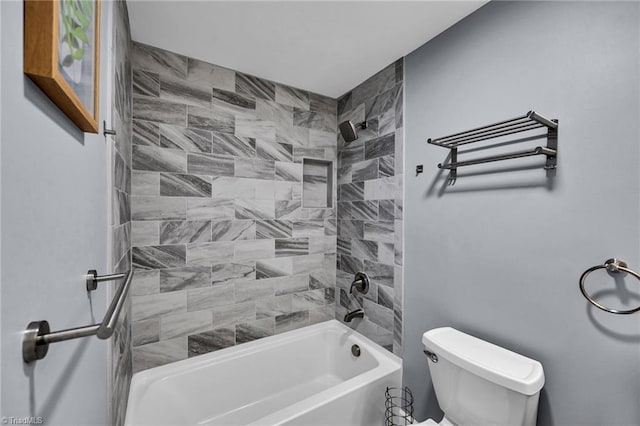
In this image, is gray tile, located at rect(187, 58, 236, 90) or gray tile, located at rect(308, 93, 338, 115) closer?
gray tile, located at rect(187, 58, 236, 90)

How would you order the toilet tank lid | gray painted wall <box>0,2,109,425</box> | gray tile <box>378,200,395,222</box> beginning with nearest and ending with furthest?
1. gray painted wall <box>0,2,109,425</box>
2. the toilet tank lid
3. gray tile <box>378,200,395,222</box>

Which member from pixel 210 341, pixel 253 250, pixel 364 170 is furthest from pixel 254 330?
pixel 364 170

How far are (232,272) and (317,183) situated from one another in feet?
3.47

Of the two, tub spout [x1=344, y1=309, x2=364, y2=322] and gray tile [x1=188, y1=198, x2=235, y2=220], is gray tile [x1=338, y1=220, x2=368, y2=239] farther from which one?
gray tile [x1=188, y1=198, x2=235, y2=220]

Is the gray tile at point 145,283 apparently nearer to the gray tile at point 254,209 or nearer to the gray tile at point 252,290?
the gray tile at point 252,290

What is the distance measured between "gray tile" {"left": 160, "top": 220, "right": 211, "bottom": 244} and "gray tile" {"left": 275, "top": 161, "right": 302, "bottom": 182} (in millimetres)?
663

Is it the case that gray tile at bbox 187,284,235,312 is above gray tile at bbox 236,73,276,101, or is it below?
below

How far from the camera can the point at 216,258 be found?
191 cm

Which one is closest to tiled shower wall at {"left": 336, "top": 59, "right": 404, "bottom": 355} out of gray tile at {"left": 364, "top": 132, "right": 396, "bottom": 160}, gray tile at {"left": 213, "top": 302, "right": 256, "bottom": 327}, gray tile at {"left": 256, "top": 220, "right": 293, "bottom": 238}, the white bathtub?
gray tile at {"left": 364, "top": 132, "right": 396, "bottom": 160}

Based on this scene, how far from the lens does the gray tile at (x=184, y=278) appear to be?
5.74 feet

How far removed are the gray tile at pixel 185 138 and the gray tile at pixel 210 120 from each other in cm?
5

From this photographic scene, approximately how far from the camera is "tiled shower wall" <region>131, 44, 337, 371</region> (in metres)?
1.71

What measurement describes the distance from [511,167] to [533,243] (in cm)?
35

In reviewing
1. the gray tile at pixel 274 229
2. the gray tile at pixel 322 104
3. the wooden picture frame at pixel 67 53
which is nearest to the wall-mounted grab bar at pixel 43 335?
the wooden picture frame at pixel 67 53
